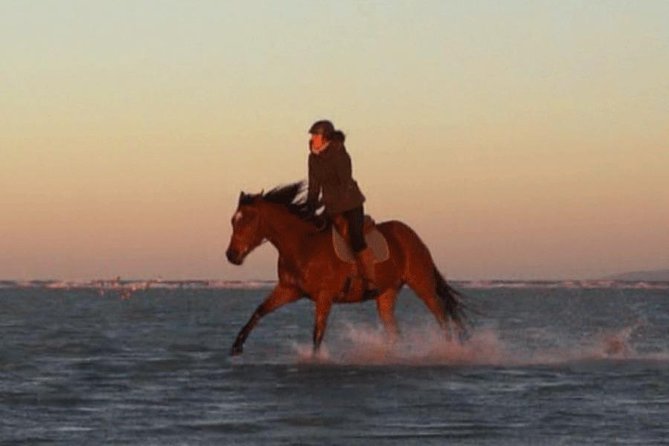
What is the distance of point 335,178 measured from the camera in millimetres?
19422

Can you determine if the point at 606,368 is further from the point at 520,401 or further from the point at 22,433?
the point at 22,433

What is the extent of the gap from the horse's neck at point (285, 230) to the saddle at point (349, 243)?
337 millimetres

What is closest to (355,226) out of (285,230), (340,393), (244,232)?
(285,230)

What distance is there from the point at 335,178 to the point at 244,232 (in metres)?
1.24

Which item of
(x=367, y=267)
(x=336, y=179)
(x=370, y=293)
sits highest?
(x=336, y=179)

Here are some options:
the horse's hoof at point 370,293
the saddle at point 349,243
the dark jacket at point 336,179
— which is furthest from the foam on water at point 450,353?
the dark jacket at point 336,179

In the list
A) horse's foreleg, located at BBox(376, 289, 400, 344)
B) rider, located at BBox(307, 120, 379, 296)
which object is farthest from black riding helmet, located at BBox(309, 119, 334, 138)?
horse's foreleg, located at BBox(376, 289, 400, 344)

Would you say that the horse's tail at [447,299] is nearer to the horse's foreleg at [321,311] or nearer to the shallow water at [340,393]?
the shallow water at [340,393]

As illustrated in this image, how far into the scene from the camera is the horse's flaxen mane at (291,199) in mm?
19844

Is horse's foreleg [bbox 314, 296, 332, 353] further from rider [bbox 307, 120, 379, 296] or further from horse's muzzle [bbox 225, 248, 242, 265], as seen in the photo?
horse's muzzle [bbox 225, 248, 242, 265]

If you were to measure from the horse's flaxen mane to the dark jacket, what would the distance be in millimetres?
382

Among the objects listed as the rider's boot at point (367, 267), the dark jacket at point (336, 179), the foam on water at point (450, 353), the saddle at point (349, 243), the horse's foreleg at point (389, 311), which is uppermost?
the dark jacket at point (336, 179)

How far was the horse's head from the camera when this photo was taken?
19656 mm

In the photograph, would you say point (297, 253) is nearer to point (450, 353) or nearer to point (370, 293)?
point (370, 293)
